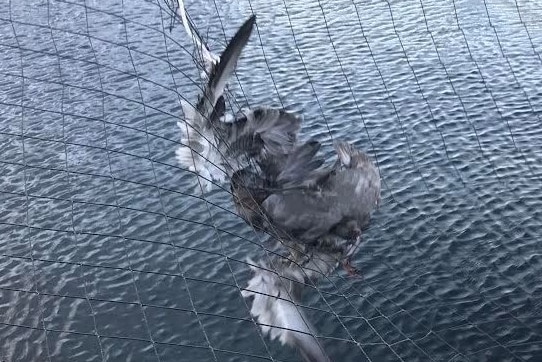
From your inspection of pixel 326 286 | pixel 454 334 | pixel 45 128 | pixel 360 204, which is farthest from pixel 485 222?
pixel 45 128

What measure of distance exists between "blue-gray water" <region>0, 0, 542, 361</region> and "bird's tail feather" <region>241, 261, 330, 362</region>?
1.24 metres

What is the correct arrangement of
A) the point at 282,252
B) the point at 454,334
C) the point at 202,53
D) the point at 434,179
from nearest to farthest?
the point at 282,252 → the point at 202,53 → the point at 454,334 → the point at 434,179

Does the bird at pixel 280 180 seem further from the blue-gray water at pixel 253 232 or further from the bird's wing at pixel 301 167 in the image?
the blue-gray water at pixel 253 232

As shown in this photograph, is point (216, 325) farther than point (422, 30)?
No

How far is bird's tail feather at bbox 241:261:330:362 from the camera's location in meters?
4.62

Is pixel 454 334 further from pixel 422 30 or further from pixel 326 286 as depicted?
pixel 422 30

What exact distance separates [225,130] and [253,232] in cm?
411

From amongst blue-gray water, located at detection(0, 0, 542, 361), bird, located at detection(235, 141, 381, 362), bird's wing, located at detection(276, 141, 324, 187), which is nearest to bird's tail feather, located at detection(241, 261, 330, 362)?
bird, located at detection(235, 141, 381, 362)

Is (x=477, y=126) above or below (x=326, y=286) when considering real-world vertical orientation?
above

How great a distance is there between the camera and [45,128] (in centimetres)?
1189

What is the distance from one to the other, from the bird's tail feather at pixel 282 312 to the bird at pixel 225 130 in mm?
835

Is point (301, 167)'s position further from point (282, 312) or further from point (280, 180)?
point (282, 312)

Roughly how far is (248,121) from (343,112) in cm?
681

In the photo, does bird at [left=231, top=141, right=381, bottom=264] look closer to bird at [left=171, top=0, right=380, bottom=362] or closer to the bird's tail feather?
bird at [left=171, top=0, right=380, bottom=362]
